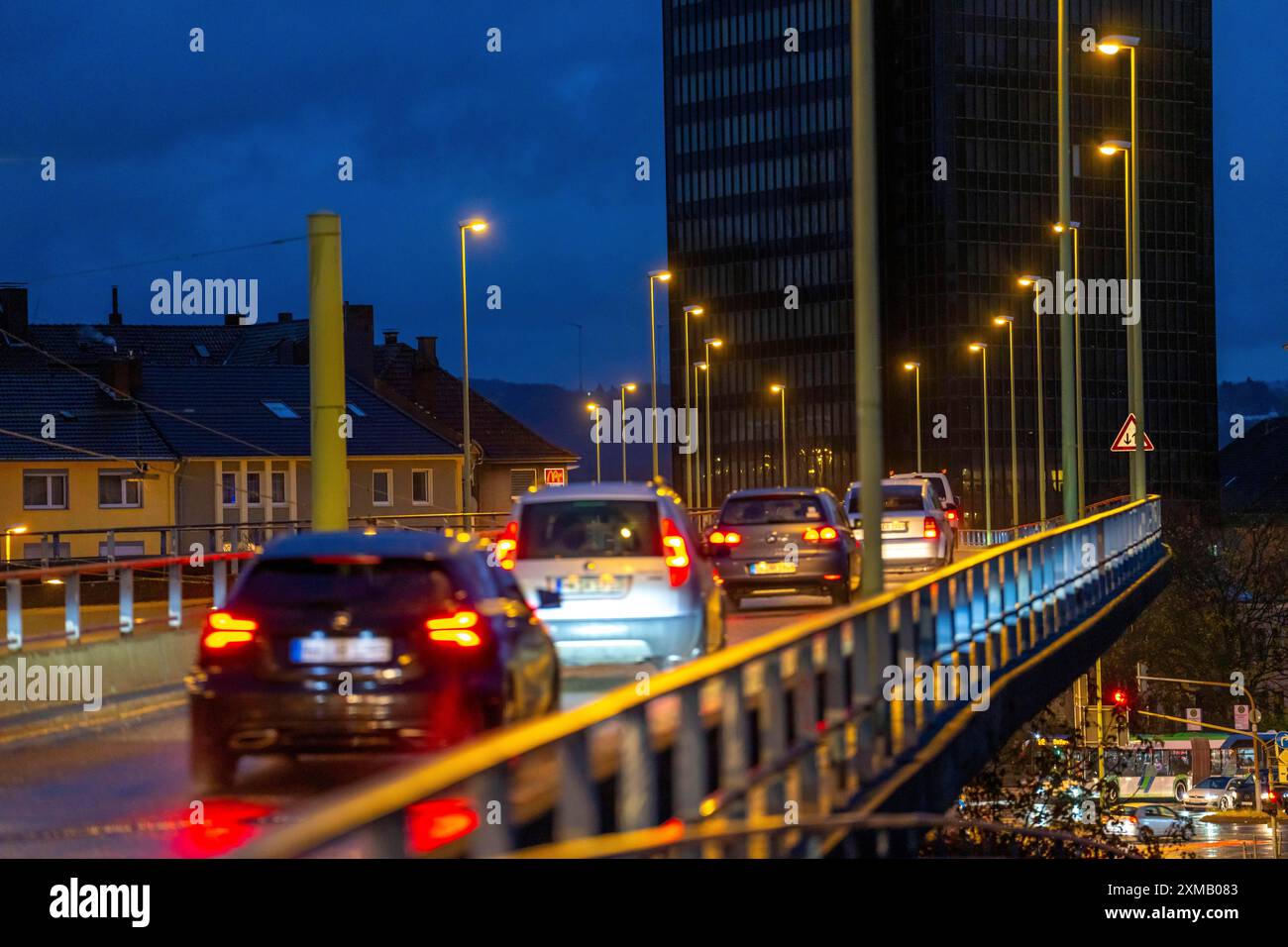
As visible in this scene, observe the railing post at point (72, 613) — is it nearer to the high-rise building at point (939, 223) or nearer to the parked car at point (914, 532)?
the parked car at point (914, 532)

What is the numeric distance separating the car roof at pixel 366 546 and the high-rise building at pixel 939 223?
4653 inches

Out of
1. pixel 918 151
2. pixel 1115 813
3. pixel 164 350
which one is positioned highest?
pixel 918 151

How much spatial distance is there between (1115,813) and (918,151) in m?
103

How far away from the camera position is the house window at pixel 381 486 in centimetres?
8544

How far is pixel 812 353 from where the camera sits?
13750 centimetres

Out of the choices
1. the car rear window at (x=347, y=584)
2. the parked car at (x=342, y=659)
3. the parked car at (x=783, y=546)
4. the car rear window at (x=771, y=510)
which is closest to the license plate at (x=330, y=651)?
the parked car at (x=342, y=659)

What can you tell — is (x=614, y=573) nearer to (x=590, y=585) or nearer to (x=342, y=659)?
(x=590, y=585)

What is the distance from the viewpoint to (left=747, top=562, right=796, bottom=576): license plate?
88.0ft

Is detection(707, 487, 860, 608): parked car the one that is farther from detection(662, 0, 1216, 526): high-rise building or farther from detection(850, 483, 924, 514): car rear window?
detection(662, 0, 1216, 526): high-rise building

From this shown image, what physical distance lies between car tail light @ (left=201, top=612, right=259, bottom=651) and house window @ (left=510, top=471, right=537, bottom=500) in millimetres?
89044

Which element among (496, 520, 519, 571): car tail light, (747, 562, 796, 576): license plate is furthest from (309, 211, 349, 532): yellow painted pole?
(747, 562, 796, 576): license plate

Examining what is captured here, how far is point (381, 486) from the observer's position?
8625 centimetres

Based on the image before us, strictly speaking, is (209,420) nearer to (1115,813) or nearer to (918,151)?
(1115,813)
